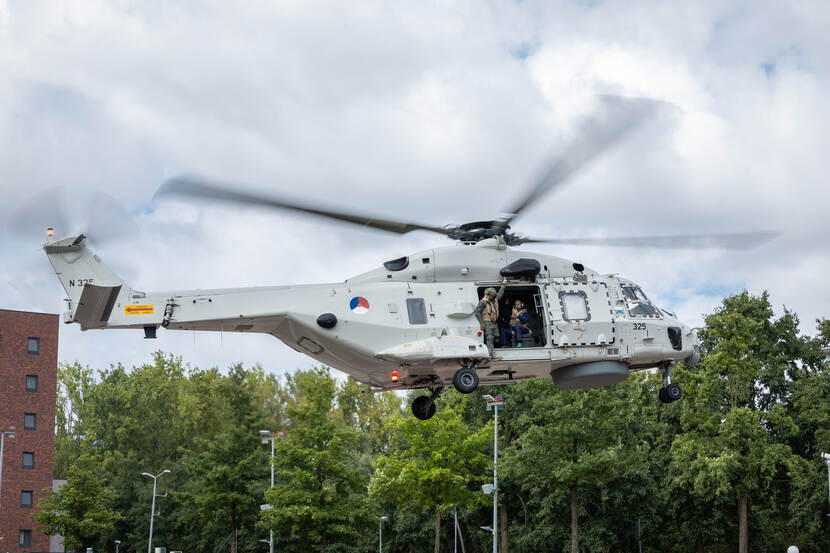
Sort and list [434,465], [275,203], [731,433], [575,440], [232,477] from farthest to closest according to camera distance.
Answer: [232,477], [434,465], [575,440], [731,433], [275,203]

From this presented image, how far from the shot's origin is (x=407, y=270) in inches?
806

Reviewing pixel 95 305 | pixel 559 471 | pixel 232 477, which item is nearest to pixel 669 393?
pixel 95 305

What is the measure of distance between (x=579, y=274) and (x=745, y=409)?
2332 cm

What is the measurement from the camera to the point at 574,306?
20.7m

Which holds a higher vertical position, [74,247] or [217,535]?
[74,247]

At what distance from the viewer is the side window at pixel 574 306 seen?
67.4 ft

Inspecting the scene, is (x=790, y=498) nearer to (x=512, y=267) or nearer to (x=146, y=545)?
(x=512, y=267)

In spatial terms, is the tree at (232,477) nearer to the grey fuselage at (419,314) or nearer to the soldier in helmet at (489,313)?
the grey fuselage at (419,314)

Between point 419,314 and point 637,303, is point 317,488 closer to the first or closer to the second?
point 419,314

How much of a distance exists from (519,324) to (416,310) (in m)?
2.48

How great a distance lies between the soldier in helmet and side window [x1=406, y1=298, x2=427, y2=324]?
1231 mm

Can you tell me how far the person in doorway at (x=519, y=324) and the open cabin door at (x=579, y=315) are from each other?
607 mm

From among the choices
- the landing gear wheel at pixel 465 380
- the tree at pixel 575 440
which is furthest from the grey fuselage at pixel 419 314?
the tree at pixel 575 440

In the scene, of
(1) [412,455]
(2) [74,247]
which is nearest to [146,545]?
(1) [412,455]
